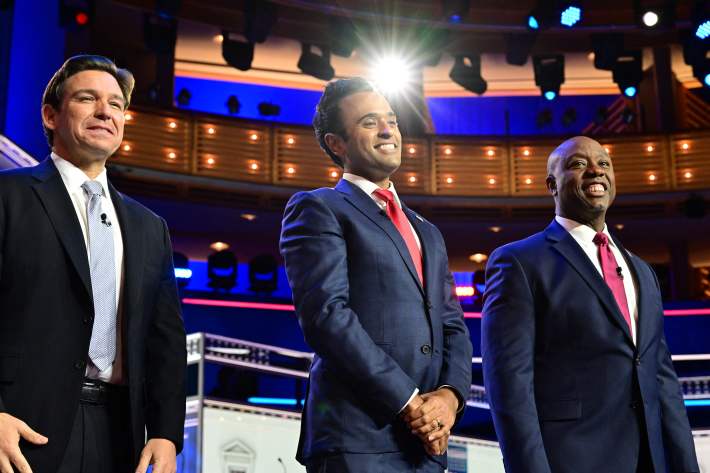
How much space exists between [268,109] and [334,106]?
10141mm

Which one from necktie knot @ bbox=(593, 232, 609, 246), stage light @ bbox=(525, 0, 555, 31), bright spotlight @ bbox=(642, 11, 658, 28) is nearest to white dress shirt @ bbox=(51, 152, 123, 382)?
necktie knot @ bbox=(593, 232, 609, 246)

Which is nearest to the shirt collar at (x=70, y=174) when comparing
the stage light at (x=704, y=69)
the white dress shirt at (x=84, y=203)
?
the white dress shirt at (x=84, y=203)

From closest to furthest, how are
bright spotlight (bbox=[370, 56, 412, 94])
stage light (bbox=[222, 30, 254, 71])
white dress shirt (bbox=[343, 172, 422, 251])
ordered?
white dress shirt (bbox=[343, 172, 422, 251]) → stage light (bbox=[222, 30, 254, 71]) → bright spotlight (bbox=[370, 56, 412, 94])

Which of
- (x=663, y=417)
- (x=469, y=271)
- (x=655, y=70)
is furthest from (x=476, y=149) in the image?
(x=663, y=417)

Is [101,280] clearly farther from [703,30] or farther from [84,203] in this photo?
[703,30]

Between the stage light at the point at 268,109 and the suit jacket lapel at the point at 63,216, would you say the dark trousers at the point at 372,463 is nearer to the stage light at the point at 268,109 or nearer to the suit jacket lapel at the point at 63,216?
the suit jacket lapel at the point at 63,216

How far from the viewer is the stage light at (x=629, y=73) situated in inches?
419

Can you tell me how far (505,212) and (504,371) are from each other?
351 inches

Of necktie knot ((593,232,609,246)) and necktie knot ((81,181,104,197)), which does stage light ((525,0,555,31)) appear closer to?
necktie knot ((593,232,609,246))

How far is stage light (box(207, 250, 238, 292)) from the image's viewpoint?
35.2 feet

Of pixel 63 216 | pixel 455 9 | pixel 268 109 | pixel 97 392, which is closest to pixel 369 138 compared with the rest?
pixel 63 216

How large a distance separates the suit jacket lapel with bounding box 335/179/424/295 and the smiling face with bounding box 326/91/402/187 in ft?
0.24

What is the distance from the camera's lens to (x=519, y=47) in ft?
35.9

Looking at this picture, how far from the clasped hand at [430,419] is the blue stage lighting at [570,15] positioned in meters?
7.69
